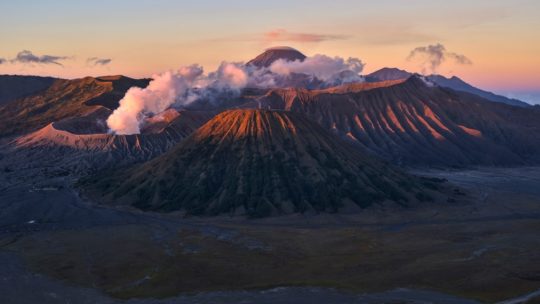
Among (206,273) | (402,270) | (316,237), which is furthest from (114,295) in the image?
(316,237)

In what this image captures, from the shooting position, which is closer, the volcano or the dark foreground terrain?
the dark foreground terrain

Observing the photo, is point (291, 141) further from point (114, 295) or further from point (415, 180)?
point (114, 295)

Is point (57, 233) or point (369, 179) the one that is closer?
point (57, 233)

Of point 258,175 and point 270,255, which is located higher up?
point 258,175

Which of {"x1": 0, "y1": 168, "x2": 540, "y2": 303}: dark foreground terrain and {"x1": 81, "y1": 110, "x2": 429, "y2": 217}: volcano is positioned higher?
{"x1": 81, "y1": 110, "x2": 429, "y2": 217}: volcano

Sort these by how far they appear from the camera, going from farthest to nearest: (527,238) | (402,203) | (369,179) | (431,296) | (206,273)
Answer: (369,179) → (402,203) → (527,238) → (206,273) → (431,296)

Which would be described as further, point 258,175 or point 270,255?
point 258,175
